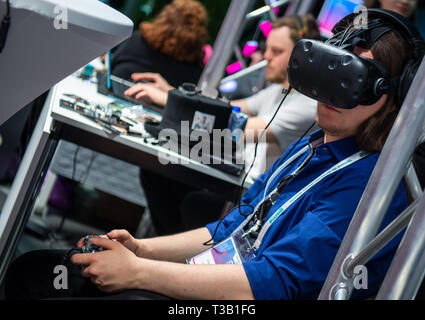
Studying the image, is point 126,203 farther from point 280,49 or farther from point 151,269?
point 151,269

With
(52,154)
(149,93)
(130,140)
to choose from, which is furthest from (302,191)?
(149,93)

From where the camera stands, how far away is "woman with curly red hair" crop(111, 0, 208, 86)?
3.12 m

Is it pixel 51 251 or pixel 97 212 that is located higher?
pixel 51 251

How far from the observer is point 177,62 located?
321cm

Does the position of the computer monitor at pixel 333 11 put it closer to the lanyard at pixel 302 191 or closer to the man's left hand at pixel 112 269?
the lanyard at pixel 302 191

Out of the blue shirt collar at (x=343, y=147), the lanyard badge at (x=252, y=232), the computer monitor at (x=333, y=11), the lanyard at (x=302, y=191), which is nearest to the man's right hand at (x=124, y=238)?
the lanyard badge at (x=252, y=232)

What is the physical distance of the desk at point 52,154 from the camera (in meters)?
1.93

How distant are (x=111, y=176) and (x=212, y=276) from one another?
2.34 m

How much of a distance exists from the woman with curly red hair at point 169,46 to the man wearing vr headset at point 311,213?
185cm

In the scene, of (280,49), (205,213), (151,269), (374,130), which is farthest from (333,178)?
(280,49)

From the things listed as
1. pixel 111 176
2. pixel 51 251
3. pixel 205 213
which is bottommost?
pixel 111 176

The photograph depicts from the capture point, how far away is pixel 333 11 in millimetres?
3850

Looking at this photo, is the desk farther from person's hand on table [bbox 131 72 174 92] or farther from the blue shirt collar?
the blue shirt collar

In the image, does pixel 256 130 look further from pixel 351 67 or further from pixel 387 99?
pixel 351 67
